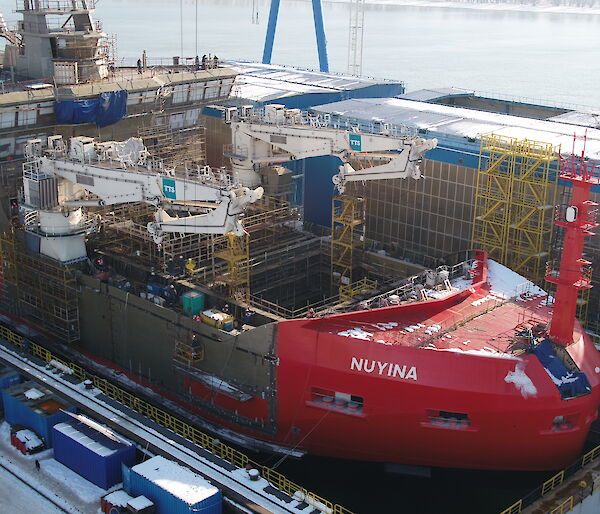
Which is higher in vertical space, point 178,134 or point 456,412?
point 178,134

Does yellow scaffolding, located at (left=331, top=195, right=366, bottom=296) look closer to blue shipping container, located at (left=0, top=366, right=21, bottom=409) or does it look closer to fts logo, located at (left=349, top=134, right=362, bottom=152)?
fts logo, located at (left=349, top=134, right=362, bottom=152)

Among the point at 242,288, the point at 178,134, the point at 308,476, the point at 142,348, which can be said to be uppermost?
the point at 178,134

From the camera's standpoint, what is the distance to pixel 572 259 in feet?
65.6

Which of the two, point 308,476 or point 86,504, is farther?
point 308,476

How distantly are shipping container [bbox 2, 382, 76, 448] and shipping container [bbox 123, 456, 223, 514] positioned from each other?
3.13m

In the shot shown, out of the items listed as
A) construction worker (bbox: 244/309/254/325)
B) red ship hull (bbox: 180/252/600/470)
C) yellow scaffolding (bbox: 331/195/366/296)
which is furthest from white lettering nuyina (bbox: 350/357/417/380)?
yellow scaffolding (bbox: 331/195/366/296)

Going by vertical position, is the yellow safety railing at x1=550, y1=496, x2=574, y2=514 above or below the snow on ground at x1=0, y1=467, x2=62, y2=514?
above

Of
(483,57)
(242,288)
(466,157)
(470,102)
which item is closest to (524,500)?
(242,288)

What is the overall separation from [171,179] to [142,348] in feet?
19.3

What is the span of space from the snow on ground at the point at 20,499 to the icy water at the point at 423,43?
48.5 m

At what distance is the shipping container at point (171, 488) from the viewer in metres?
18.1

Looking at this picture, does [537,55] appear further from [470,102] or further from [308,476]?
[308,476]

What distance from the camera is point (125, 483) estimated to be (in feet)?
65.1

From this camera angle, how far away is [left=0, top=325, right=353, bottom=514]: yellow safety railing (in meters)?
19.9
